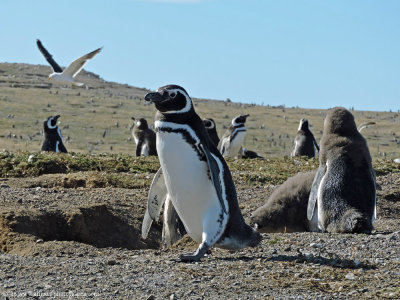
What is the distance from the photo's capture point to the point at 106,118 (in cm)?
3969

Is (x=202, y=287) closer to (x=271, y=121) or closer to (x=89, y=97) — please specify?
(x=271, y=121)

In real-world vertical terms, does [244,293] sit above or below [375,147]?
below

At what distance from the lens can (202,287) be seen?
4.59 meters

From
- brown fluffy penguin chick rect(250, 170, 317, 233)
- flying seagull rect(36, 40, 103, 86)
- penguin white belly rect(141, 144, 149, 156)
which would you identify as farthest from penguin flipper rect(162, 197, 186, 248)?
penguin white belly rect(141, 144, 149, 156)

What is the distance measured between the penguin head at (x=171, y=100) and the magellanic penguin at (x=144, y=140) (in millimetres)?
14256

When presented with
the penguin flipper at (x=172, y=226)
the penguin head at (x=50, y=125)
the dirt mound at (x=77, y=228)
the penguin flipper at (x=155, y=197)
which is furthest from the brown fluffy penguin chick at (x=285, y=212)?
the penguin head at (x=50, y=125)

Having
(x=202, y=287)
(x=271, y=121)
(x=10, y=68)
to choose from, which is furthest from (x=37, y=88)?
(x=202, y=287)

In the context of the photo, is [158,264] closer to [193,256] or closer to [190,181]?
[193,256]

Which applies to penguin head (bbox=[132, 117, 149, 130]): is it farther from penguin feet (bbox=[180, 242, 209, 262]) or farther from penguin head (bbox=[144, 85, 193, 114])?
penguin feet (bbox=[180, 242, 209, 262])

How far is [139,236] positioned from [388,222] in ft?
9.76

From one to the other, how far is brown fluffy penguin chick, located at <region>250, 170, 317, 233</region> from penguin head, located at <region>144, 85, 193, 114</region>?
107 inches

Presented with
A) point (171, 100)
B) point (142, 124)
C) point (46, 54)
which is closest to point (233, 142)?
point (142, 124)

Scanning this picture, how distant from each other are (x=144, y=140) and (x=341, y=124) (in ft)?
43.7

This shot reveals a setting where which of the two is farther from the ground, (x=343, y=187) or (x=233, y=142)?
(x=233, y=142)
